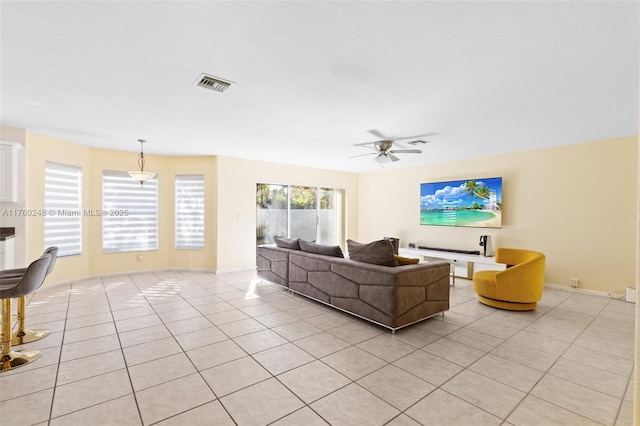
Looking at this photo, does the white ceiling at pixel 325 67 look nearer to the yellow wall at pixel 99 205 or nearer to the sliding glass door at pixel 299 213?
the yellow wall at pixel 99 205

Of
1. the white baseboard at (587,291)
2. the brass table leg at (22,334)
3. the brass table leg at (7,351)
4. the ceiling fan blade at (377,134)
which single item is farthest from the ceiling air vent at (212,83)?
the white baseboard at (587,291)

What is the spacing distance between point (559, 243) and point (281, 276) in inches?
196

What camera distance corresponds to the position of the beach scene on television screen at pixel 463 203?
576cm

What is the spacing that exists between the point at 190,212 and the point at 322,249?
12.5ft

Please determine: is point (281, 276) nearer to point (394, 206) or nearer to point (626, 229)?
point (394, 206)

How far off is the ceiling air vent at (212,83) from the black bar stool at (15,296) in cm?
212

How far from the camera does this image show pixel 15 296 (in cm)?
241

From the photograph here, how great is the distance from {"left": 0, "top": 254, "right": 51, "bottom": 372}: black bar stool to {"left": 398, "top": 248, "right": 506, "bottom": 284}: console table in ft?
19.0

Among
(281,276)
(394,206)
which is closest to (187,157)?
(281,276)

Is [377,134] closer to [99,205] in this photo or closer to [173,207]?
[173,207]

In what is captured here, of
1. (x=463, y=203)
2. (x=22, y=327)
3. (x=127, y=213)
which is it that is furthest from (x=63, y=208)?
(x=463, y=203)

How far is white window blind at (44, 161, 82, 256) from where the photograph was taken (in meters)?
4.93

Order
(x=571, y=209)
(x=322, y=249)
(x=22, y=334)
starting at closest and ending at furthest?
1. (x=22, y=334)
2. (x=322, y=249)
3. (x=571, y=209)

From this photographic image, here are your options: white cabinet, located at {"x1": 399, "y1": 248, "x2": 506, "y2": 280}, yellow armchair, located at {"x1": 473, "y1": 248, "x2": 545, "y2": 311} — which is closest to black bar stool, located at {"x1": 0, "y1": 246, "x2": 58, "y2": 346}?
yellow armchair, located at {"x1": 473, "y1": 248, "x2": 545, "y2": 311}
